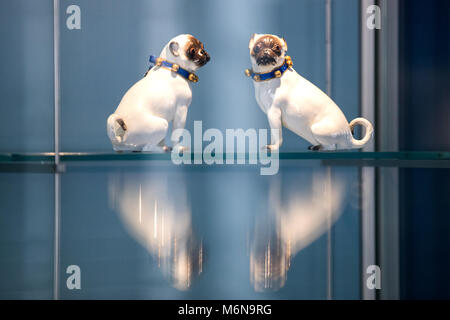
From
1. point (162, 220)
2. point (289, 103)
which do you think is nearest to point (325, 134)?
point (289, 103)

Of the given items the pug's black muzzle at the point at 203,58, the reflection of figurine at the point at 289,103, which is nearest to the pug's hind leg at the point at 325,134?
the reflection of figurine at the point at 289,103

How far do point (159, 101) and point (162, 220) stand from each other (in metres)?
0.19

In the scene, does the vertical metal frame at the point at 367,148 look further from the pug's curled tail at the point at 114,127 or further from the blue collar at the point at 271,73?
the pug's curled tail at the point at 114,127

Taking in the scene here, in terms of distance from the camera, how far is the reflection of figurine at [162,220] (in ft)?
2.04

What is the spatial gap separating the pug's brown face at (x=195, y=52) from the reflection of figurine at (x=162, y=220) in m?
0.19

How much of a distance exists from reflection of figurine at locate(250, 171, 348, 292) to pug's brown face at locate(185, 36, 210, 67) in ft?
0.74

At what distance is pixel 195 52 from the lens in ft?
2.51

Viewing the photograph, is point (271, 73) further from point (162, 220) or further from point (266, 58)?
point (162, 220)

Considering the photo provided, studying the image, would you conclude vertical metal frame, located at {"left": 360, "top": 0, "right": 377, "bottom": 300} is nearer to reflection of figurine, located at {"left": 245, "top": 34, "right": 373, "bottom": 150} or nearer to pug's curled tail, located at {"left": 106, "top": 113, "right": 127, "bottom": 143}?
reflection of figurine, located at {"left": 245, "top": 34, "right": 373, "bottom": 150}

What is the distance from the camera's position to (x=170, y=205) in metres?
0.72
